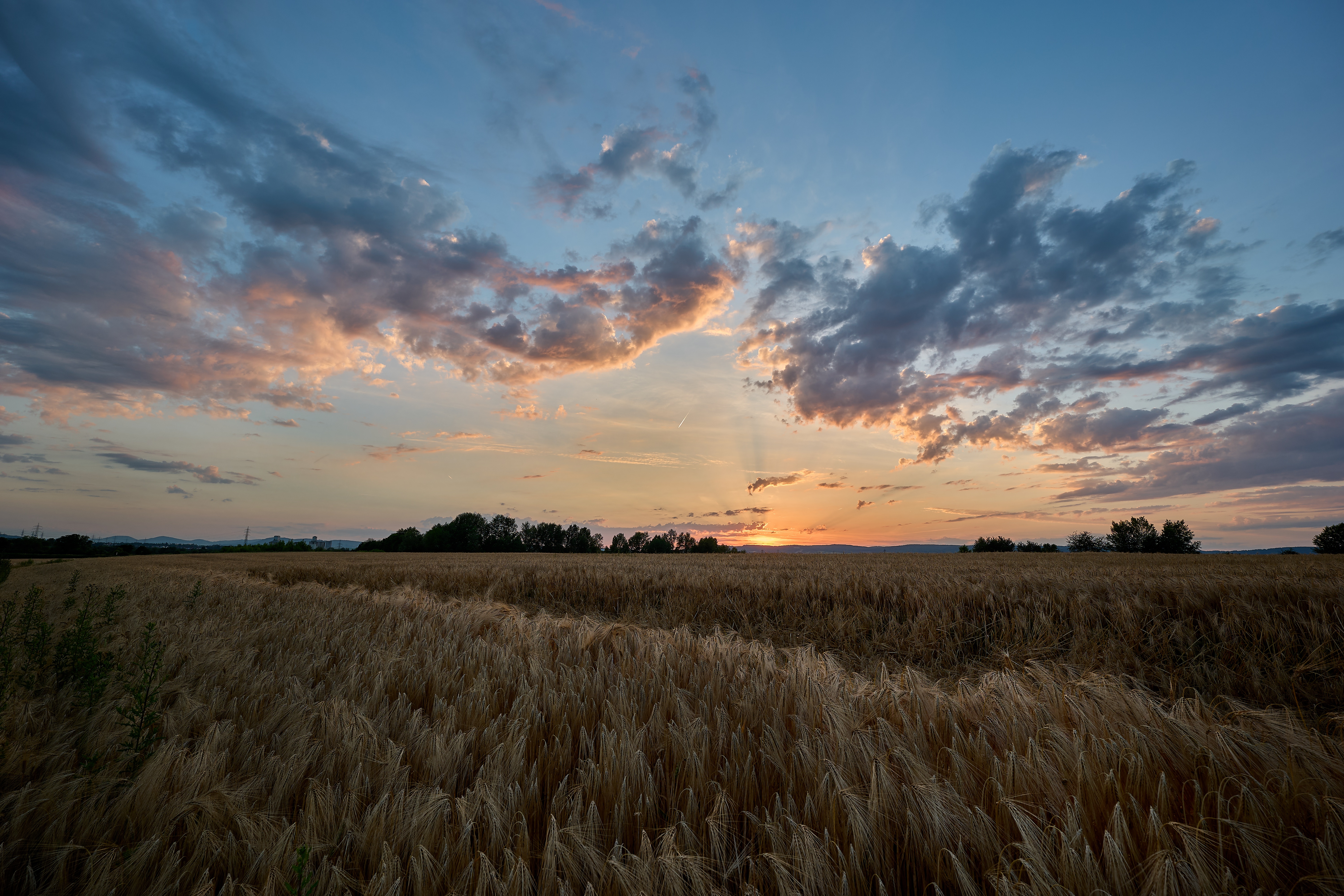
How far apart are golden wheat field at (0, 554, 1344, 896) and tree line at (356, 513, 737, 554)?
86071 millimetres

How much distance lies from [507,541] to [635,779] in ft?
318

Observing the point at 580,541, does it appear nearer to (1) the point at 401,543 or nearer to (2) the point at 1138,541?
(1) the point at 401,543

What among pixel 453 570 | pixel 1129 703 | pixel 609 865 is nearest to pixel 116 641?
pixel 609 865

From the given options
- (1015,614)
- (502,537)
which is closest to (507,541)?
(502,537)

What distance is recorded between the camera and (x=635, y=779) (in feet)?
5.48

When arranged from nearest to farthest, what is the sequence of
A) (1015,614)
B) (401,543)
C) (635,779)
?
(635,779) < (1015,614) < (401,543)

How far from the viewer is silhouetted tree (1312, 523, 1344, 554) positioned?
55.2 m

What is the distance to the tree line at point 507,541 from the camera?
9119 centimetres

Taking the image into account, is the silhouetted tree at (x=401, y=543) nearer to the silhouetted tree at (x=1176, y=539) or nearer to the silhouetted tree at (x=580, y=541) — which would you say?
the silhouetted tree at (x=580, y=541)

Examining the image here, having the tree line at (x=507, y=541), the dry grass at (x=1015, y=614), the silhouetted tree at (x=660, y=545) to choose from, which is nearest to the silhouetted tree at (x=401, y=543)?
the tree line at (x=507, y=541)

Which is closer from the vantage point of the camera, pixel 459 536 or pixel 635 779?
pixel 635 779

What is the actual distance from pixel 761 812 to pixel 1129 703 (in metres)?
1.89

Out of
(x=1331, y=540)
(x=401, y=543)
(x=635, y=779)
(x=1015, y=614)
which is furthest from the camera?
(x=401, y=543)

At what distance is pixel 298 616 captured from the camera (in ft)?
17.3
